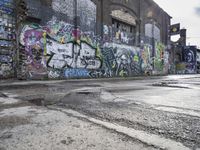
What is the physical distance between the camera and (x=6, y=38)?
46.0ft

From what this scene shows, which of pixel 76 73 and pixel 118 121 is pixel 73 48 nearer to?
pixel 76 73

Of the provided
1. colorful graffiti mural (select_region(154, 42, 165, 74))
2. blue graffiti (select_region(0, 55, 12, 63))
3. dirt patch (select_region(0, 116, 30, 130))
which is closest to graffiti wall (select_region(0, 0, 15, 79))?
blue graffiti (select_region(0, 55, 12, 63))

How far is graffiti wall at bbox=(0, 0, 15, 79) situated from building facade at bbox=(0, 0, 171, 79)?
0.05m

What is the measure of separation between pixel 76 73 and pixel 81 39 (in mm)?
2484

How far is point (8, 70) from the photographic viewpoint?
46.4 ft

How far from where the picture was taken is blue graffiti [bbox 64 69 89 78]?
18078mm

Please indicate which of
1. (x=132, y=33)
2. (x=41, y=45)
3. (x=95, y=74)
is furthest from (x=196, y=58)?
(x=41, y=45)

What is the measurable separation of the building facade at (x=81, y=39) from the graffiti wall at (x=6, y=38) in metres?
0.05

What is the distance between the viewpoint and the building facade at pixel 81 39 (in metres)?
14.9

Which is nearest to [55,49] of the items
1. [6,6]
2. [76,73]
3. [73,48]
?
[73,48]

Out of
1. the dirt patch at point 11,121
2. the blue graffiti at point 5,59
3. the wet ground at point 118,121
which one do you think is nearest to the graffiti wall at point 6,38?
the blue graffiti at point 5,59

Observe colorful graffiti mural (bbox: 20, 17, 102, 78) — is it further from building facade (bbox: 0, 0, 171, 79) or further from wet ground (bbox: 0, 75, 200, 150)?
wet ground (bbox: 0, 75, 200, 150)

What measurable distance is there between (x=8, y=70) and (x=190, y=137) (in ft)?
40.4

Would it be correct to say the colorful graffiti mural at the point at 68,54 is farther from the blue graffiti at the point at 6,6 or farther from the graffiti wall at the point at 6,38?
the blue graffiti at the point at 6,6
